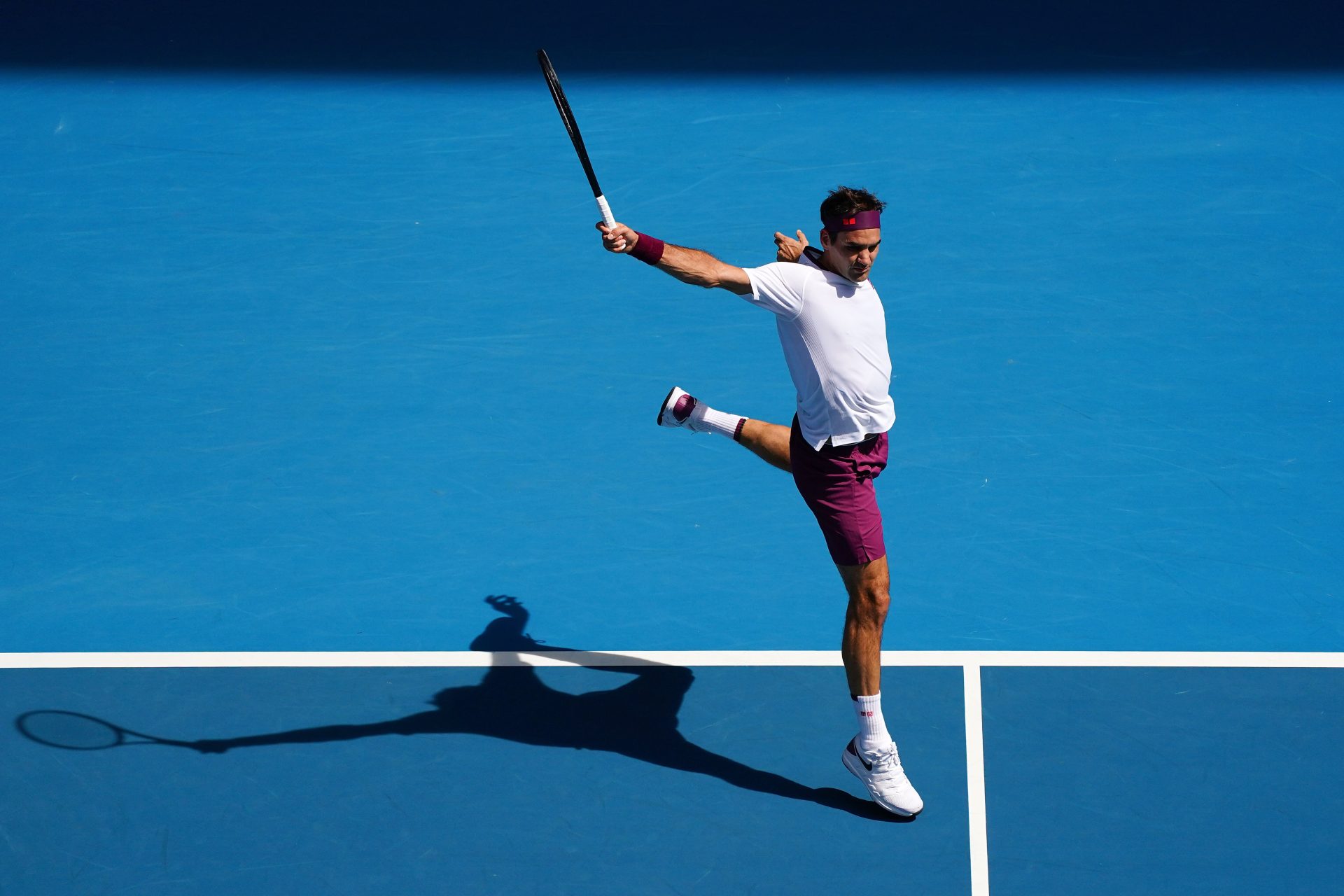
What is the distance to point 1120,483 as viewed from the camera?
23.7 feet

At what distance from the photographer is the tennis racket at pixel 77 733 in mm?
6094

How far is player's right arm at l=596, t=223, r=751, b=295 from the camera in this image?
5215 millimetres

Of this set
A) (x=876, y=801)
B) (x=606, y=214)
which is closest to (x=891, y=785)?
(x=876, y=801)

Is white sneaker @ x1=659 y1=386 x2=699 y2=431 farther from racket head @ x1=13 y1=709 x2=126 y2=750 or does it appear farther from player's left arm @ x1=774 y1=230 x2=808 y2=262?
racket head @ x1=13 y1=709 x2=126 y2=750

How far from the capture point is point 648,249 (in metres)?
5.28

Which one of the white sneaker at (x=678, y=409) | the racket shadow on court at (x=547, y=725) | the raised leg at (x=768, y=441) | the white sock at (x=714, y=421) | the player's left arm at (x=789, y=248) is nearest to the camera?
the player's left arm at (x=789, y=248)

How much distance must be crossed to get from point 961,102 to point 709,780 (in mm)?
5405

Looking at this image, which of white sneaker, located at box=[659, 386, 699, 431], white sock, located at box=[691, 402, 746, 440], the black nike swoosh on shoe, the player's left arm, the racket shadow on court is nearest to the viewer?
the black nike swoosh on shoe

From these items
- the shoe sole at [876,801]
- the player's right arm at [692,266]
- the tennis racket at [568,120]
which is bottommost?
the shoe sole at [876,801]

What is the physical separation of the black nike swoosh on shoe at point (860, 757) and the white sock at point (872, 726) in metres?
0.05

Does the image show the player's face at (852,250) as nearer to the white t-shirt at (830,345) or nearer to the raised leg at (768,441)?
the white t-shirt at (830,345)

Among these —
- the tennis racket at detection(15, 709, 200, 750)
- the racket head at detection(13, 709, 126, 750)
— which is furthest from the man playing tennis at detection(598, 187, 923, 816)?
the racket head at detection(13, 709, 126, 750)

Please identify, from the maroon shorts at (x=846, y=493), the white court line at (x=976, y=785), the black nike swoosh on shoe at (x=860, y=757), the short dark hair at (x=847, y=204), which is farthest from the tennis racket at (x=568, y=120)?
the white court line at (x=976, y=785)

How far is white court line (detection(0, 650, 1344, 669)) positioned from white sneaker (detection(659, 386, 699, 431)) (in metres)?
1.03
